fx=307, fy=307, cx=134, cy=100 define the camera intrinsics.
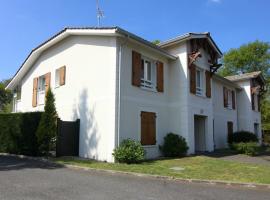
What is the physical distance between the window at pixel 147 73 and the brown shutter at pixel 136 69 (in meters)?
0.72

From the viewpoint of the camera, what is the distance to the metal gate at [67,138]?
1525 centimetres

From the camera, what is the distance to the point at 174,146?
1653 centimetres

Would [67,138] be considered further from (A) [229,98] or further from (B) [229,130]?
(A) [229,98]

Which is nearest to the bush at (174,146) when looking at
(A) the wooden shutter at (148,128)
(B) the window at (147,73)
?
(A) the wooden shutter at (148,128)

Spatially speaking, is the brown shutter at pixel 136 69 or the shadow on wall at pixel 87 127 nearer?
the shadow on wall at pixel 87 127

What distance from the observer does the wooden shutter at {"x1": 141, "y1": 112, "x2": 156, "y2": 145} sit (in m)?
15.9

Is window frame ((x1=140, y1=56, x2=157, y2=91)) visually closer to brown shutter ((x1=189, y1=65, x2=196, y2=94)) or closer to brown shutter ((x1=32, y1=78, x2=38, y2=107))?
brown shutter ((x1=189, y1=65, x2=196, y2=94))

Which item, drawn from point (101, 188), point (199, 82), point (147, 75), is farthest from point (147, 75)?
point (101, 188)

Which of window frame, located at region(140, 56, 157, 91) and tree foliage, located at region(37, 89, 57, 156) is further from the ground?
window frame, located at region(140, 56, 157, 91)

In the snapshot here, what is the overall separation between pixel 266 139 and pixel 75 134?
3170 cm

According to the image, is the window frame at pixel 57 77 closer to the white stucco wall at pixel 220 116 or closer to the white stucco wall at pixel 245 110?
the white stucco wall at pixel 220 116

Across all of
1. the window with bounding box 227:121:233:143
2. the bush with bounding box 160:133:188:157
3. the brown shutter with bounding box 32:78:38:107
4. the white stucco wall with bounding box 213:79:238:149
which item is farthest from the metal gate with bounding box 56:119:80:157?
the window with bounding box 227:121:233:143

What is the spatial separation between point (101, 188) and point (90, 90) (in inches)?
320

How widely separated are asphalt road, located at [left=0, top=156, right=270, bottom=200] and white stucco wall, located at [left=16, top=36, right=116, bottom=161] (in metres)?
4.00
